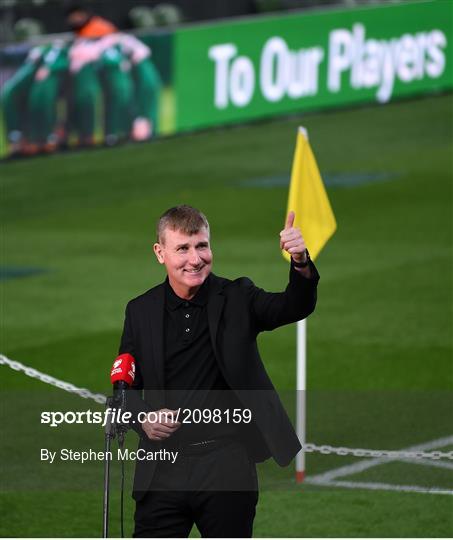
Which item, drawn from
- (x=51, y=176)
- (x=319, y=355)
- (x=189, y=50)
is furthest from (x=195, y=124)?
(x=319, y=355)

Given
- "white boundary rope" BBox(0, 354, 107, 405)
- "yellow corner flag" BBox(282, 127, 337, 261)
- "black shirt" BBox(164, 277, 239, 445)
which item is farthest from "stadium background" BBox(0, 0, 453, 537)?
"black shirt" BBox(164, 277, 239, 445)

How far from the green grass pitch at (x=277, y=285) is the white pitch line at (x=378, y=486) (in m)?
0.09

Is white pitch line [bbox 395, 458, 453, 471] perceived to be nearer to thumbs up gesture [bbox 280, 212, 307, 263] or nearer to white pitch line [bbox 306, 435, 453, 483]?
white pitch line [bbox 306, 435, 453, 483]

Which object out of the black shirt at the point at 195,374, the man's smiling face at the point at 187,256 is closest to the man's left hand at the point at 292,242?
the man's smiling face at the point at 187,256

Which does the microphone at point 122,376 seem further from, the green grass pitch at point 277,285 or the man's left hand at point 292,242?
the green grass pitch at point 277,285

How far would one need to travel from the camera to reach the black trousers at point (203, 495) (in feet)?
21.6

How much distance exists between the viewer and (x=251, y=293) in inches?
266

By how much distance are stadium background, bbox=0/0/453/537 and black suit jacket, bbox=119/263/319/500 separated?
2979 millimetres

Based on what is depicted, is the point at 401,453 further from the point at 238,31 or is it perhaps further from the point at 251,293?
the point at 238,31

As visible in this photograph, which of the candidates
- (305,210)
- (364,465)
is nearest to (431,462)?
(364,465)

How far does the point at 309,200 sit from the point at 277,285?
698cm

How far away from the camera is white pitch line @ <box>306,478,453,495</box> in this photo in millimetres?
10234

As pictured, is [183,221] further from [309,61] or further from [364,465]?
[309,61]

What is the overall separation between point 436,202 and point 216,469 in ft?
55.3
